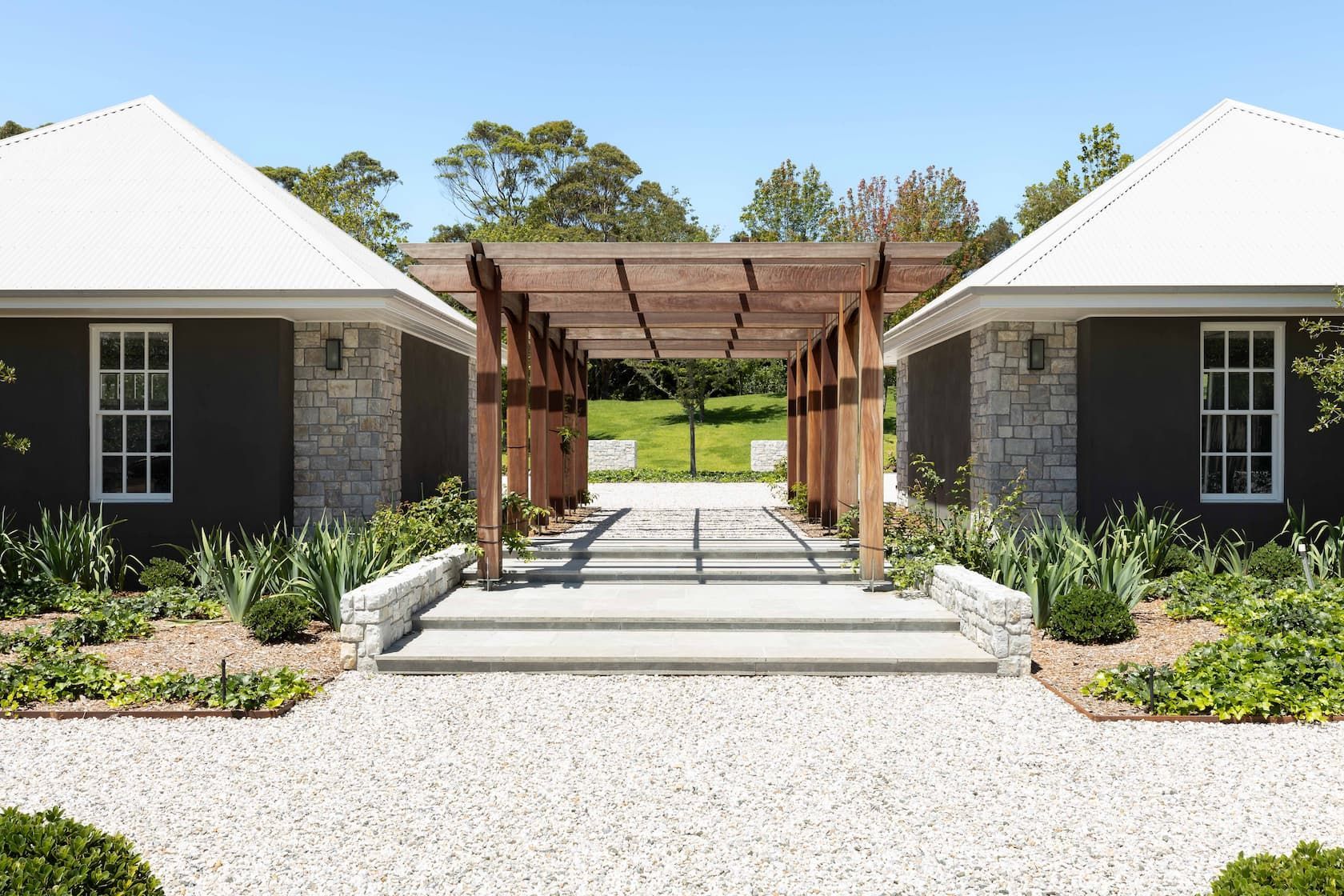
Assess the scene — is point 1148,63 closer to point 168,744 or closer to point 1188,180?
point 1188,180

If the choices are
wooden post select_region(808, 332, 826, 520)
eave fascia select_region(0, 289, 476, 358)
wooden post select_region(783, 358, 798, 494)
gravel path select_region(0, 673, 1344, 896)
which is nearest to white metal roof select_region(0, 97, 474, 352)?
eave fascia select_region(0, 289, 476, 358)

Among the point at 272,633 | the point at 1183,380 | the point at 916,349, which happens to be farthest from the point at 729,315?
the point at 272,633

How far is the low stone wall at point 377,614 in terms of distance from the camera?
23.6 ft

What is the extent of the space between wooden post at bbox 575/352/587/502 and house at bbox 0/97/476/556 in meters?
6.63

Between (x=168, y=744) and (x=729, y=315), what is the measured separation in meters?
8.77

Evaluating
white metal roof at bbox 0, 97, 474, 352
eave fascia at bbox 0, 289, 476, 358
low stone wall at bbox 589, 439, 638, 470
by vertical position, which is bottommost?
low stone wall at bbox 589, 439, 638, 470

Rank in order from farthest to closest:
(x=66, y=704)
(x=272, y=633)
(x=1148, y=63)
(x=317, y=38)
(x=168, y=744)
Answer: (x=1148, y=63), (x=317, y=38), (x=272, y=633), (x=66, y=704), (x=168, y=744)

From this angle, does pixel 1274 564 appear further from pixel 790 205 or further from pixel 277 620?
pixel 790 205

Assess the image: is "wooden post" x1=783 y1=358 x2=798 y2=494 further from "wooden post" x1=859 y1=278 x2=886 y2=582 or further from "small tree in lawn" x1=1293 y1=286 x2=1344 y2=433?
"small tree in lawn" x1=1293 y1=286 x2=1344 y2=433

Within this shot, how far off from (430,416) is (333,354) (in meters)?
2.77

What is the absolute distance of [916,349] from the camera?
15.8m

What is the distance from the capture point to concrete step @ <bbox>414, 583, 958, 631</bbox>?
805 centimetres

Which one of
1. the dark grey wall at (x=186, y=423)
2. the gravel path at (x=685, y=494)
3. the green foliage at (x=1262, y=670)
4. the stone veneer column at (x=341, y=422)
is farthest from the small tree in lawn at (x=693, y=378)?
the green foliage at (x=1262, y=670)

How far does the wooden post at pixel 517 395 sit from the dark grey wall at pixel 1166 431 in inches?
246
